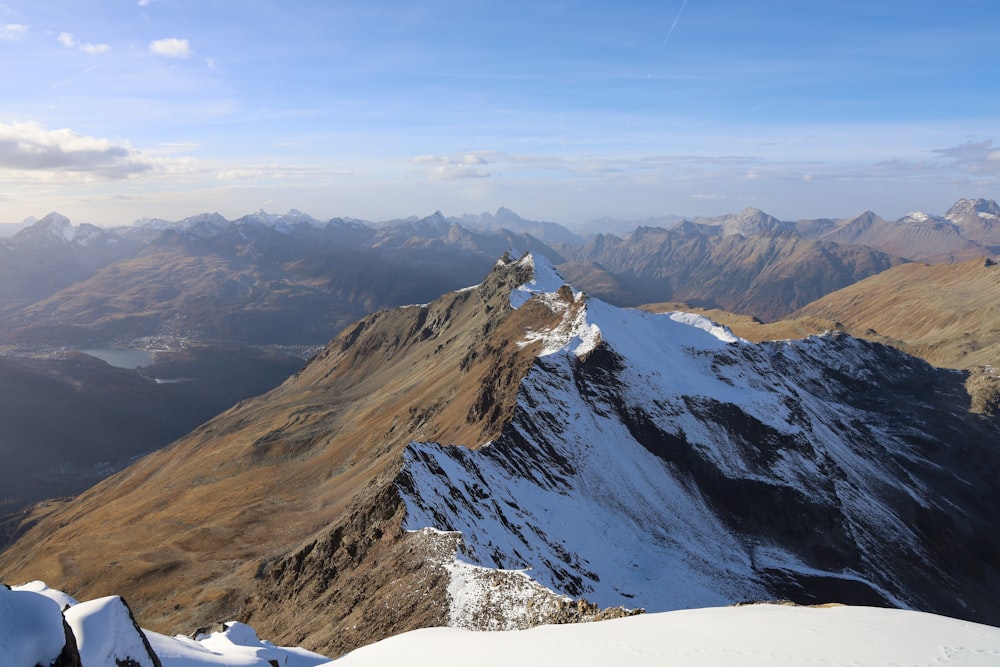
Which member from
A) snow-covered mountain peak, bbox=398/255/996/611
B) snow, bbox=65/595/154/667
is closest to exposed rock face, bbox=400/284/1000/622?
snow-covered mountain peak, bbox=398/255/996/611

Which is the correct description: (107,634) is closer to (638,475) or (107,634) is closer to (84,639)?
(84,639)

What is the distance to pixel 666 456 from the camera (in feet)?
292

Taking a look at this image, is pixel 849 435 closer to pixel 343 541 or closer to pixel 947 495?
pixel 947 495

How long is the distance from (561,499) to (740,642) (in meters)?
51.4

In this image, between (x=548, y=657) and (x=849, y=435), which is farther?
(x=849, y=435)

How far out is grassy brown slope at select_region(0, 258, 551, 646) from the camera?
74312 mm

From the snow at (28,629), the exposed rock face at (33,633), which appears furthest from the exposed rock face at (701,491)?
the snow at (28,629)

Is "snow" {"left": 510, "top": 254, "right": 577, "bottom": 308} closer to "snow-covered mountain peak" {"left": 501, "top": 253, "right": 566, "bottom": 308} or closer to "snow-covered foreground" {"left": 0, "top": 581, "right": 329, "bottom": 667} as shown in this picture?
"snow-covered mountain peak" {"left": 501, "top": 253, "right": 566, "bottom": 308}

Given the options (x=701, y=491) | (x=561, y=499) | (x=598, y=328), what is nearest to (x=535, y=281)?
(x=598, y=328)

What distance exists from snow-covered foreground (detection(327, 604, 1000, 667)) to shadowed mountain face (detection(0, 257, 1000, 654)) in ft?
39.2

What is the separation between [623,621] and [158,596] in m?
75.4

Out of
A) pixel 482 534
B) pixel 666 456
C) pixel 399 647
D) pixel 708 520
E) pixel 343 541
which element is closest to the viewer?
pixel 399 647

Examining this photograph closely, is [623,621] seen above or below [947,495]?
above

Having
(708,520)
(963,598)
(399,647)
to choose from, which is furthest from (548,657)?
(963,598)
